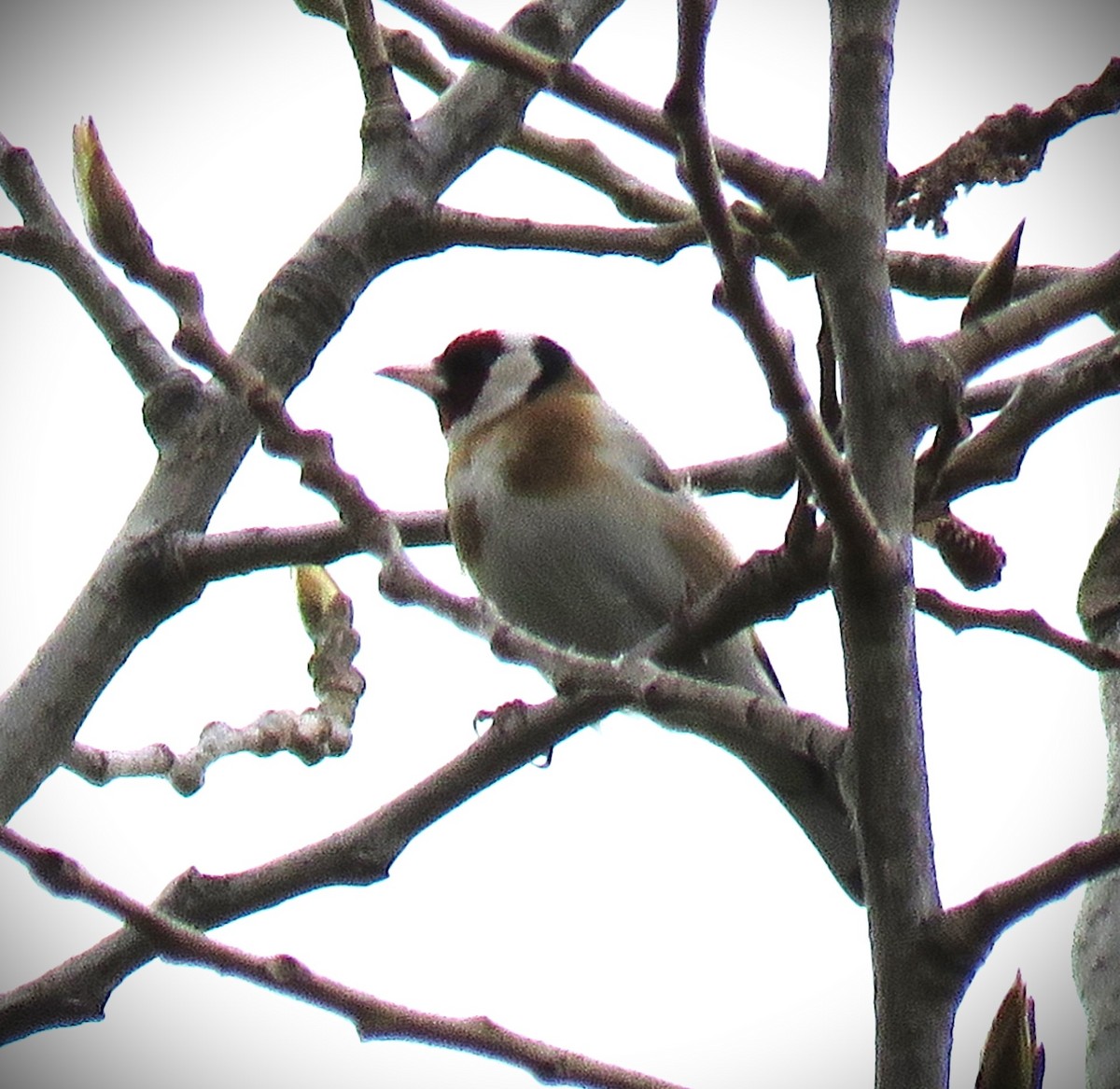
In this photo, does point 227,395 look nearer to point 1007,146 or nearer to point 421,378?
point 1007,146

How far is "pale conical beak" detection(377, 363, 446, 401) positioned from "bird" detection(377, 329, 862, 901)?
448mm

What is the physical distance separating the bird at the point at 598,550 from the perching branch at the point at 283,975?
120 cm

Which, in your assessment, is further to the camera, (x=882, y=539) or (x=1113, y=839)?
(x=882, y=539)

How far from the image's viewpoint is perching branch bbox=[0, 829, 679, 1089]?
3.12ft

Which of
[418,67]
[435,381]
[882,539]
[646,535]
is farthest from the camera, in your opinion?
[435,381]

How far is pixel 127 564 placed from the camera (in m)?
1.41

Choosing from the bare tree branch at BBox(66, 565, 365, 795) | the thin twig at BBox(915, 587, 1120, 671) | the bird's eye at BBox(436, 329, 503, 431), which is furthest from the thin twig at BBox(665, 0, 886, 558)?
the bird's eye at BBox(436, 329, 503, 431)

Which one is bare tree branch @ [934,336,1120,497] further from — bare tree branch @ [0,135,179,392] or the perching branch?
bare tree branch @ [0,135,179,392]

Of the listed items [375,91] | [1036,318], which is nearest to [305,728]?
[375,91]

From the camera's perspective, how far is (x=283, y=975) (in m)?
0.95

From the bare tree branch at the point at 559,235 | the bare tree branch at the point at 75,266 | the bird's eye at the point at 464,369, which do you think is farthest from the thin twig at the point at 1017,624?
the bird's eye at the point at 464,369

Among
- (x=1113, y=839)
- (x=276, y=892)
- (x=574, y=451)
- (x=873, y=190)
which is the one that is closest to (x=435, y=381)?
(x=574, y=451)

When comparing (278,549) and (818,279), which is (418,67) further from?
(818,279)

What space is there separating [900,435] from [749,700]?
21 cm
